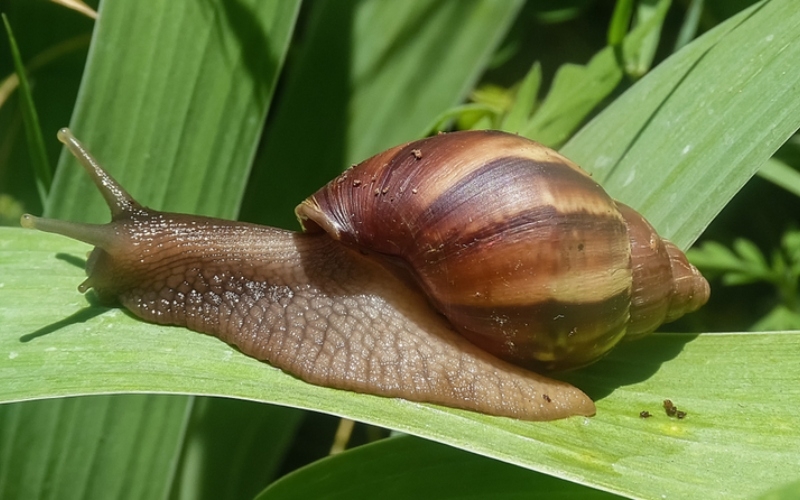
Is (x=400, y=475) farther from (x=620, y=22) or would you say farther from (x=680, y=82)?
(x=620, y=22)

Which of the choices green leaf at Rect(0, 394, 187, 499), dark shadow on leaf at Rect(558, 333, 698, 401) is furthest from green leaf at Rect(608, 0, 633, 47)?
green leaf at Rect(0, 394, 187, 499)

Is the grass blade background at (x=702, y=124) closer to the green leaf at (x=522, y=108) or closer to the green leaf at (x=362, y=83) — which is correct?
the green leaf at (x=522, y=108)

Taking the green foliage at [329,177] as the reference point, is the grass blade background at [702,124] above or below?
above

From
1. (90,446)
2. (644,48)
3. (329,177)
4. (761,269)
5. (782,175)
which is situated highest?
(644,48)

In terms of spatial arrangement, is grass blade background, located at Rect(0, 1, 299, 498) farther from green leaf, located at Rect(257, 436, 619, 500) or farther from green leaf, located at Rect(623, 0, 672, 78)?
green leaf, located at Rect(623, 0, 672, 78)

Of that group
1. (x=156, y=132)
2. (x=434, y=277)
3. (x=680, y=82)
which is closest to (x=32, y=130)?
(x=156, y=132)

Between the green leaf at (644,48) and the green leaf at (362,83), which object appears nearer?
the green leaf at (644,48)

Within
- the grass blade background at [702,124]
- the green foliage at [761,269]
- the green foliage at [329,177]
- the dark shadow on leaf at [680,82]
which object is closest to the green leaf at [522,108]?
the green foliage at [329,177]
